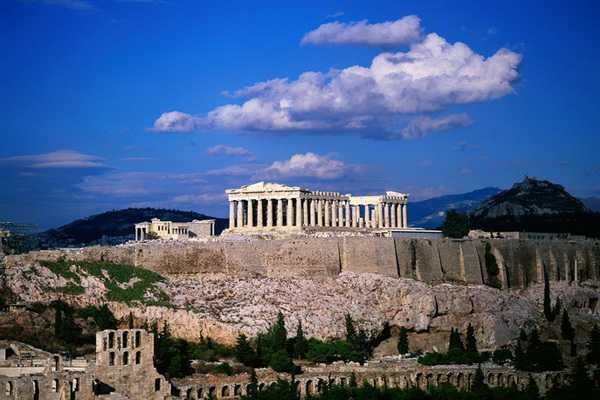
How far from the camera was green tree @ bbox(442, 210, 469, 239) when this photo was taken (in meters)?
102

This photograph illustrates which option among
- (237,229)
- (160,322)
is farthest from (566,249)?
(160,322)

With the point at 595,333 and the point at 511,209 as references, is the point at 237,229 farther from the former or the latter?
the point at 511,209

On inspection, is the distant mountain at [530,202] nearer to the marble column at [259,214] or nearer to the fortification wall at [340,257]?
the fortification wall at [340,257]

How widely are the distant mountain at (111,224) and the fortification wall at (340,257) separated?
62.9 meters

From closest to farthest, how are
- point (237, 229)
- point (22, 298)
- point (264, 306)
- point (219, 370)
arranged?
point (219, 370)
point (22, 298)
point (264, 306)
point (237, 229)

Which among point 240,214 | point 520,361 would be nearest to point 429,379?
point 520,361

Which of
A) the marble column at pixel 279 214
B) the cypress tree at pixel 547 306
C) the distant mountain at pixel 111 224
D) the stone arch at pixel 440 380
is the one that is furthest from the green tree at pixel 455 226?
the distant mountain at pixel 111 224

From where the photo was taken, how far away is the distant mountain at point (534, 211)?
445ft

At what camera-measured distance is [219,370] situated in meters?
61.6

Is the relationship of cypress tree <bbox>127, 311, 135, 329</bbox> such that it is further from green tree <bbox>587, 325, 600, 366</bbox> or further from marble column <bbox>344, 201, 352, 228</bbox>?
marble column <bbox>344, 201, 352, 228</bbox>

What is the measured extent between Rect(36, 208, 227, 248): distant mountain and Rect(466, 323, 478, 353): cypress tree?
79868 millimetres

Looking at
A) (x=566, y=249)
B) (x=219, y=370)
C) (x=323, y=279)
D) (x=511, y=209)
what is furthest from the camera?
(x=511, y=209)

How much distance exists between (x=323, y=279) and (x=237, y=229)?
46.6 feet

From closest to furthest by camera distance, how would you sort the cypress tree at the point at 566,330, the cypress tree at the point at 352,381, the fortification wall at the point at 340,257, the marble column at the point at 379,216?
the cypress tree at the point at 352,381
the fortification wall at the point at 340,257
the cypress tree at the point at 566,330
the marble column at the point at 379,216
